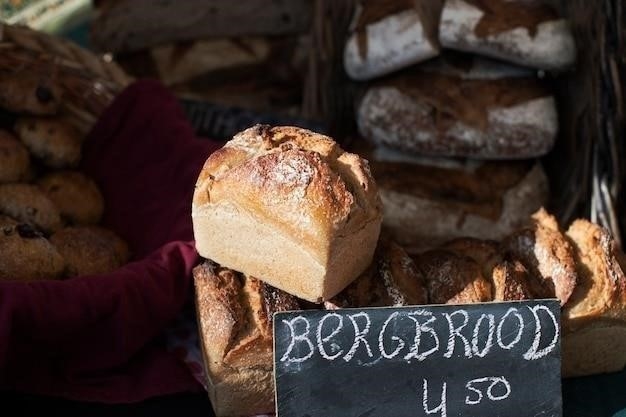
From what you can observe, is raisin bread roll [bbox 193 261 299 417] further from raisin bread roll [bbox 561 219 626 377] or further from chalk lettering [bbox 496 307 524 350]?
raisin bread roll [bbox 561 219 626 377]

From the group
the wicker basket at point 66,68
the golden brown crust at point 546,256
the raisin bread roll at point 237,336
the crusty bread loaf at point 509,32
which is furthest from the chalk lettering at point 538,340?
the wicker basket at point 66,68

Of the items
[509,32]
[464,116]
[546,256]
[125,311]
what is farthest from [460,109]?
[125,311]

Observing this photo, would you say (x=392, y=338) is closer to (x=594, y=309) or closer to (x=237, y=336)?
(x=237, y=336)

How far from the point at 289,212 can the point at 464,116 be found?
2.92 ft

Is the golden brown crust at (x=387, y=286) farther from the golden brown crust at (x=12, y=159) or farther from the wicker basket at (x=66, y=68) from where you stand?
the wicker basket at (x=66, y=68)

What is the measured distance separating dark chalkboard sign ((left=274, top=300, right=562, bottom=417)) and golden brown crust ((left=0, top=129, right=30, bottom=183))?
2.43 feet

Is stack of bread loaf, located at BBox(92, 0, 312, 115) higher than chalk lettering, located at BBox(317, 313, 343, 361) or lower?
higher

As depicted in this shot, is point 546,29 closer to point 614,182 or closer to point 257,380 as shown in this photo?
point 614,182

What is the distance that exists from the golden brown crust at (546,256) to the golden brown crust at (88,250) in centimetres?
70

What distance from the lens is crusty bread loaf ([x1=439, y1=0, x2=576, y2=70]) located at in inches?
74.9

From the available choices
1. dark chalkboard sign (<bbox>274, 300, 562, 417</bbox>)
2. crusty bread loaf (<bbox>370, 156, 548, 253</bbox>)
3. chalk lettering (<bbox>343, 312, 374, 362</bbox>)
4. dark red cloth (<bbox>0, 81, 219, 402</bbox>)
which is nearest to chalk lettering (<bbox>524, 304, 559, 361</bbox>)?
dark chalkboard sign (<bbox>274, 300, 562, 417</bbox>)

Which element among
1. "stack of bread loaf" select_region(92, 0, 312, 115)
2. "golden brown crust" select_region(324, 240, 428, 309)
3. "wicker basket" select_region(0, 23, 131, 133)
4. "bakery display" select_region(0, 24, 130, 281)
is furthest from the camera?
"stack of bread loaf" select_region(92, 0, 312, 115)

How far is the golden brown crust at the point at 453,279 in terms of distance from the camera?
128 centimetres

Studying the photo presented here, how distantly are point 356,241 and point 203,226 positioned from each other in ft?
0.78
